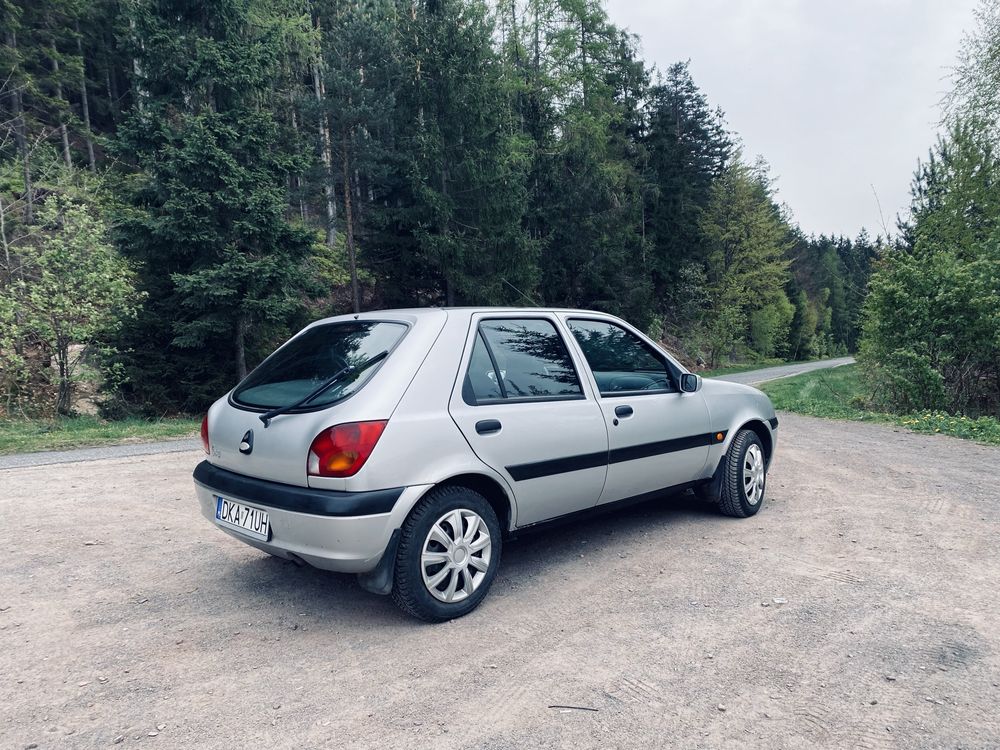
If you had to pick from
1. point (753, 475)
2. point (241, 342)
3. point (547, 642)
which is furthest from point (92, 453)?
point (753, 475)

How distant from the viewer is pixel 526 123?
85.5ft

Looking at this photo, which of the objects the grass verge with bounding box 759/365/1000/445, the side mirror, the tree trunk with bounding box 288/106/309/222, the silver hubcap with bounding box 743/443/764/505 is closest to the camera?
the side mirror

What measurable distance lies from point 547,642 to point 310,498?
1380mm

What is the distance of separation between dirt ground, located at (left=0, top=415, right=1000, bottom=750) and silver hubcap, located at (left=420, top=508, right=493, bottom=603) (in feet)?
0.62

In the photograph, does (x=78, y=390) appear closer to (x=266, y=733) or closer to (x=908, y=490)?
(x=266, y=733)

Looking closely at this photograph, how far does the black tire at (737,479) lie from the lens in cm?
506

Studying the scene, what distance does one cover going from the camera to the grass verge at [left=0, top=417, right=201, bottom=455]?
28.7ft

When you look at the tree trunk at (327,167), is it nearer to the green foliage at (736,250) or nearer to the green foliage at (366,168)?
the green foliage at (366,168)

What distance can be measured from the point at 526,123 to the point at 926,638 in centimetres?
2579

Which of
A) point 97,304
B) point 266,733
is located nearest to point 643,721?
point 266,733

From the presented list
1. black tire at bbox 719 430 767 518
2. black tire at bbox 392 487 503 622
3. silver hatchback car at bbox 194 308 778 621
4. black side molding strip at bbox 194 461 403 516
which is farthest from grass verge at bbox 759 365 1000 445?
black side molding strip at bbox 194 461 403 516

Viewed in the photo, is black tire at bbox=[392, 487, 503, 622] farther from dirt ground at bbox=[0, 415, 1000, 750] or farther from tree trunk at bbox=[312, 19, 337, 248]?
tree trunk at bbox=[312, 19, 337, 248]

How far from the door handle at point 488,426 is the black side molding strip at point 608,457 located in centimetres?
24

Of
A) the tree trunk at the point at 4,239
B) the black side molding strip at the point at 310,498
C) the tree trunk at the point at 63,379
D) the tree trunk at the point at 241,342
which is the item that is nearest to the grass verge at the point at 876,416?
the black side molding strip at the point at 310,498
